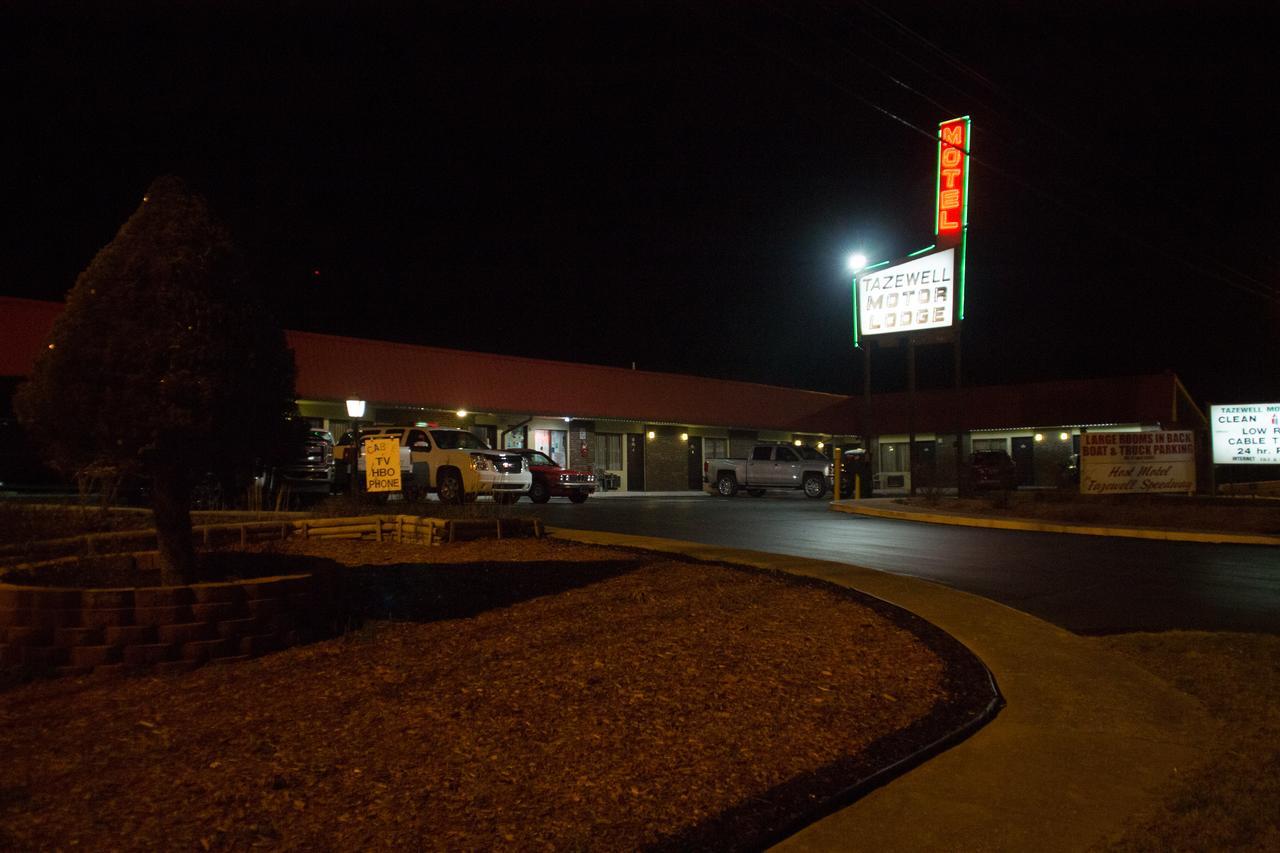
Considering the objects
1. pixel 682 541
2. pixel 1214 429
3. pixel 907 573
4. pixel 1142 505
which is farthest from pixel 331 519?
pixel 1214 429

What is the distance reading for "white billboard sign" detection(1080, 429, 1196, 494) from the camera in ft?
78.4

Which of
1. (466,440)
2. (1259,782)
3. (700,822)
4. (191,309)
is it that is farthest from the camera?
(466,440)

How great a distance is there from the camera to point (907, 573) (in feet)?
39.2

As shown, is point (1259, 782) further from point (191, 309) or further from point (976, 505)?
point (976, 505)

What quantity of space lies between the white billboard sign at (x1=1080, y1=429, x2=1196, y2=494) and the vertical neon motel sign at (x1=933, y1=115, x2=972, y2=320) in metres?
7.86

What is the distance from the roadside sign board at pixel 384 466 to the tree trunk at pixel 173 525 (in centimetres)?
777

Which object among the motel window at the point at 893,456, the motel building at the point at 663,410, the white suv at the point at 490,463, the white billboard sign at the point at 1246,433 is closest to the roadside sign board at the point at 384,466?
the white suv at the point at 490,463

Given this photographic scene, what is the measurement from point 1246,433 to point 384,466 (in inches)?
1060

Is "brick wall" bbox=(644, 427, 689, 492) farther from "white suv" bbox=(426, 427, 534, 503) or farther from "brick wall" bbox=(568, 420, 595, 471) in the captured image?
"white suv" bbox=(426, 427, 534, 503)

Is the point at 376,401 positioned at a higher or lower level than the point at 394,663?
higher

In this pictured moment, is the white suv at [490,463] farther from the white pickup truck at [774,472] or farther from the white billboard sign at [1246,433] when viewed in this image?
the white billboard sign at [1246,433]

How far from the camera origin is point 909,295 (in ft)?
107

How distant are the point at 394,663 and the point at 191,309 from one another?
102 inches

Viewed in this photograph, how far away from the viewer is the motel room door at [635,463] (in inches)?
1580
